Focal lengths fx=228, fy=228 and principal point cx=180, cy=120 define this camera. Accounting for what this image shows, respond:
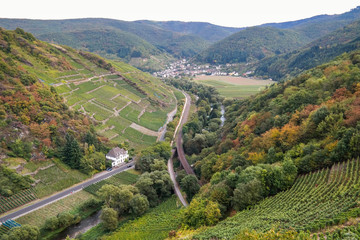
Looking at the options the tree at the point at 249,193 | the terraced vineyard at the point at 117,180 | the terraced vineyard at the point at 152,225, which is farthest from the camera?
the terraced vineyard at the point at 117,180

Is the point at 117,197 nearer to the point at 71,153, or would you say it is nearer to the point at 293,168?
the point at 71,153

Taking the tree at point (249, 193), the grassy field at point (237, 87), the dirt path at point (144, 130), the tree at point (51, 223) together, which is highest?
the grassy field at point (237, 87)

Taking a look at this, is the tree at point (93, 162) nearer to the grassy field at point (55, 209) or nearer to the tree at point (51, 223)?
the grassy field at point (55, 209)

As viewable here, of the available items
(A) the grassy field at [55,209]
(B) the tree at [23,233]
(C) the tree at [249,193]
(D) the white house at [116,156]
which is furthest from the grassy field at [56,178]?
(C) the tree at [249,193]

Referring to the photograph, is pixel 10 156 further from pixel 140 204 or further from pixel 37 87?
pixel 140 204

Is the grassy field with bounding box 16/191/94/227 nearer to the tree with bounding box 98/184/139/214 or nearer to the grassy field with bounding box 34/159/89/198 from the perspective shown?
the grassy field with bounding box 34/159/89/198

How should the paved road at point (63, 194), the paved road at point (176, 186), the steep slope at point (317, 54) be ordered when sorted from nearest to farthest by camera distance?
the paved road at point (63, 194)
the paved road at point (176, 186)
the steep slope at point (317, 54)

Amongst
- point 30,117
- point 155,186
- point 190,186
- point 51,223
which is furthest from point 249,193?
point 30,117
